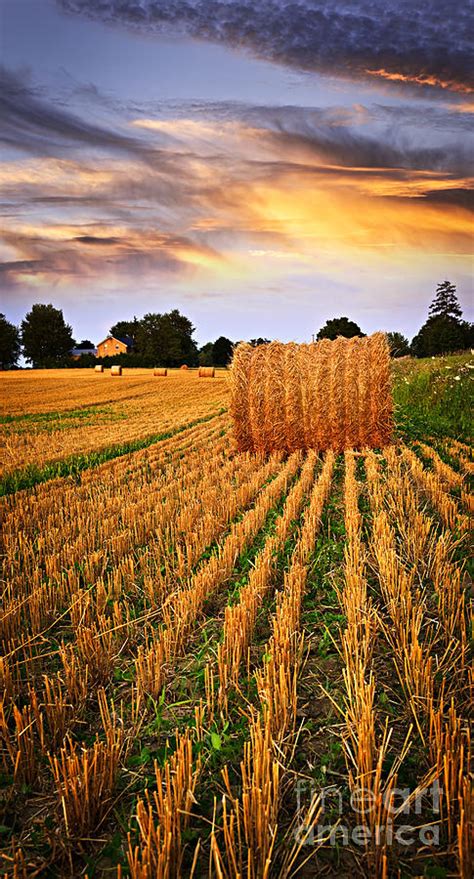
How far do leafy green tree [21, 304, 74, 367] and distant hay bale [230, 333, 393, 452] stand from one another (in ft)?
295

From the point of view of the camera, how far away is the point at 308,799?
8.71ft

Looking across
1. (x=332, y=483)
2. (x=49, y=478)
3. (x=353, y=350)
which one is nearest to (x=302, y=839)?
(x=332, y=483)

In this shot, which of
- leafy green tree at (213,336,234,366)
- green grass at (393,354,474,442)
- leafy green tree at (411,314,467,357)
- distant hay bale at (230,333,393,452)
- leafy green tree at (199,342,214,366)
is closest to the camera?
distant hay bale at (230,333,393,452)

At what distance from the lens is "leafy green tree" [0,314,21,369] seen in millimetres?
90500

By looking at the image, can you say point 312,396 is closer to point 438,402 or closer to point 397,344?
point 438,402

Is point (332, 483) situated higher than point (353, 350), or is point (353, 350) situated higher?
point (353, 350)

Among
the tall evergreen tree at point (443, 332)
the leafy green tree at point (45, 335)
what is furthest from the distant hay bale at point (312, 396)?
the leafy green tree at point (45, 335)

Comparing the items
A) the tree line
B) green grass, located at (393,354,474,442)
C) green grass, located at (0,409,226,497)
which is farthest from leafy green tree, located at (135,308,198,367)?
green grass, located at (0,409,226,497)

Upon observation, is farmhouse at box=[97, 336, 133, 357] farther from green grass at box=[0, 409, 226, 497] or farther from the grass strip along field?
the grass strip along field

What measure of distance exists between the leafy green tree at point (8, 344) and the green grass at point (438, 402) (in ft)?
258

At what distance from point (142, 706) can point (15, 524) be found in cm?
410

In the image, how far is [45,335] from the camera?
99.4 m

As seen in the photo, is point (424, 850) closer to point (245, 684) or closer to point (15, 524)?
point (245, 684)

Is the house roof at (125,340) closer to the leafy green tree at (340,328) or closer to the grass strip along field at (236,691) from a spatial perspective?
the leafy green tree at (340,328)
